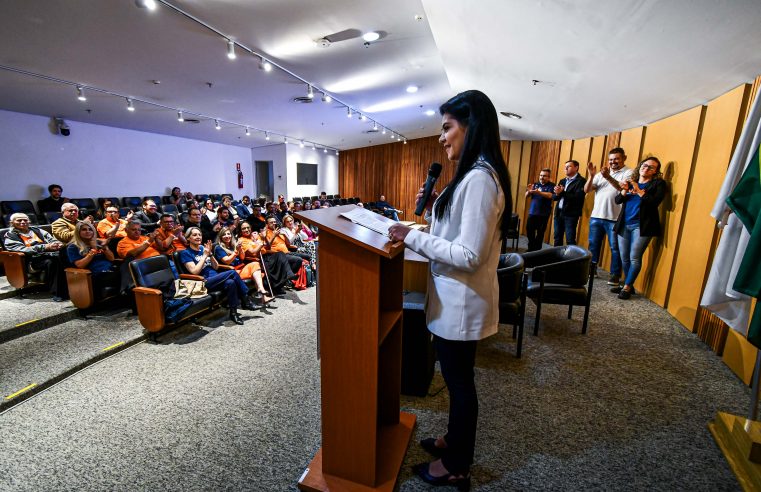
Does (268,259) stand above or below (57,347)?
above

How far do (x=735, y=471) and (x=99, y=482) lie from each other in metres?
3.12

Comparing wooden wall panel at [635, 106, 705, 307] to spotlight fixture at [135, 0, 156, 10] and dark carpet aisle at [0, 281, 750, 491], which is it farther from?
spotlight fixture at [135, 0, 156, 10]

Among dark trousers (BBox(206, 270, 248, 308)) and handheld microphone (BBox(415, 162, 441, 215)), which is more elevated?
handheld microphone (BBox(415, 162, 441, 215))

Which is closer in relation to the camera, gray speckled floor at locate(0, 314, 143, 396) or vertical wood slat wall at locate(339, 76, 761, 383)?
gray speckled floor at locate(0, 314, 143, 396)

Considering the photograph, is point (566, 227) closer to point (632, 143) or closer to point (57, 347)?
point (632, 143)

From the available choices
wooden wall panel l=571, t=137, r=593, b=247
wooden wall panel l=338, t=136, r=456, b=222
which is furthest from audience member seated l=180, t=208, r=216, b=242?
wooden wall panel l=338, t=136, r=456, b=222

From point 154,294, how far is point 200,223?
264 cm

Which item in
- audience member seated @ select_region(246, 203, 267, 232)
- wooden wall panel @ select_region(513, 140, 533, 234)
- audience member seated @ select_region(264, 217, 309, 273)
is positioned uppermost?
wooden wall panel @ select_region(513, 140, 533, 234)

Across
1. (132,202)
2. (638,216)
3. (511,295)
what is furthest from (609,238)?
(132,202)

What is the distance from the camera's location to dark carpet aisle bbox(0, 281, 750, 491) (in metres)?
1.62

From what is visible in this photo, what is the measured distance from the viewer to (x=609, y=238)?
4.58 meters

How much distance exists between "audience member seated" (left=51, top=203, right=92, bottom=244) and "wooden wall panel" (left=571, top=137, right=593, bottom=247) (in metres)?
7.69

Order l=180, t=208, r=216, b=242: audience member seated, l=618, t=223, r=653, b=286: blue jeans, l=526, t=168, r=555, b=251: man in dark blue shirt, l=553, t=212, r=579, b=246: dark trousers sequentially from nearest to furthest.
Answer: l=618, t=223, r=653, b=286: blue jeans → l=180, t=208, r=216, b=242: audience member seated → l=553, t=212, r=579, b=246: dark trousers → l=526, t=168, r=555, b=251: man in dark blue shirt

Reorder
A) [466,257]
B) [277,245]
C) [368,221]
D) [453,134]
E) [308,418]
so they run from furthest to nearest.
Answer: [277,245]
[308,418]
[368,221]
[453,134]
[466,257]
